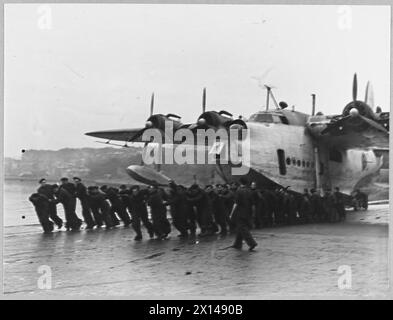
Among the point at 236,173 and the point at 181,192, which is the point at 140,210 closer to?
the point at 181,192

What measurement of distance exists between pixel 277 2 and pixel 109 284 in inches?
323

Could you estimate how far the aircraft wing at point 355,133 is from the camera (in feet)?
63.4

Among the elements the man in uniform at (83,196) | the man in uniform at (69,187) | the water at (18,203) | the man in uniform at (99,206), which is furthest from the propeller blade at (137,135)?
the water at (18,203)

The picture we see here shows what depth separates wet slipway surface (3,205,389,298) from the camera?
42.8 ft

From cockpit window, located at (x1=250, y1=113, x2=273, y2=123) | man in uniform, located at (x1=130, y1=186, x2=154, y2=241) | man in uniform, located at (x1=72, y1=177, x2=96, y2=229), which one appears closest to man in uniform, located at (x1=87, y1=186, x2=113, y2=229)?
man in uniform, located at (x1=72, y1=177, x2=96, y2=229)

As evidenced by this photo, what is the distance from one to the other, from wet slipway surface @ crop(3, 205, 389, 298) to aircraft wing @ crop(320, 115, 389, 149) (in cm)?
427

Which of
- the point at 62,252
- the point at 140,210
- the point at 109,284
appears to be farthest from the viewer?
the point at 140,210

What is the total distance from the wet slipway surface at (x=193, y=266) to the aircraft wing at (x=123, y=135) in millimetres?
3575

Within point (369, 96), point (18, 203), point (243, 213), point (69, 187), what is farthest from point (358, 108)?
point (18, 203)

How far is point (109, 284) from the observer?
42.8 feet

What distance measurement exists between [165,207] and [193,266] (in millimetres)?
2780

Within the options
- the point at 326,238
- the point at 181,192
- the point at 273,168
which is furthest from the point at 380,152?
the point at 181,192

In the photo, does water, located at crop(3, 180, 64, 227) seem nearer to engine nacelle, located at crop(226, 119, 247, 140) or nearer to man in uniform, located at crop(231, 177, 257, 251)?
man in uniform, located at crop(231, 177, 257, 251)
